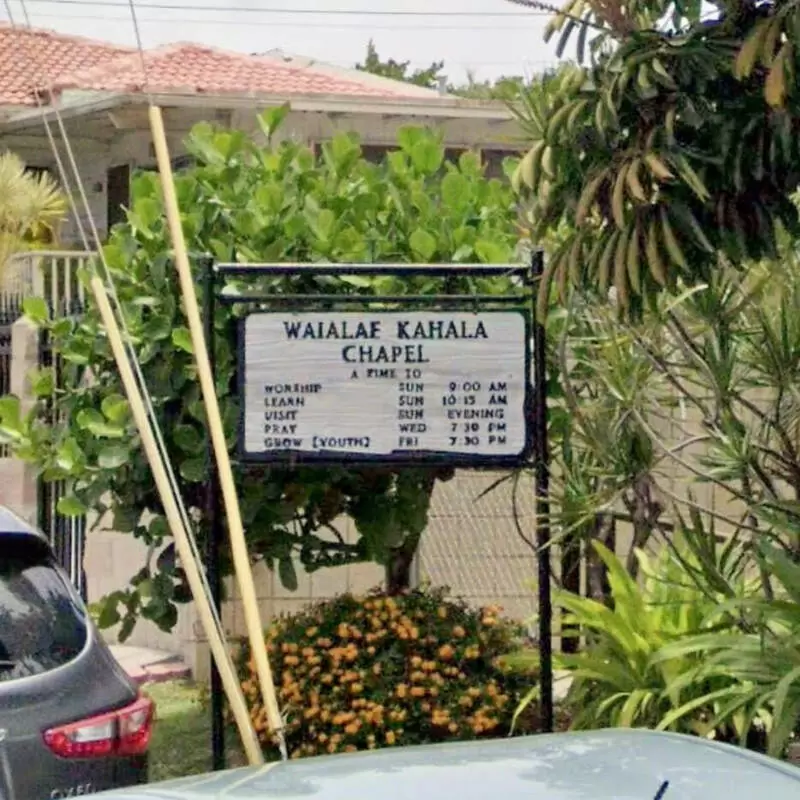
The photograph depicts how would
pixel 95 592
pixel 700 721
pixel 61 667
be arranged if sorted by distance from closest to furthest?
1. pixel 61 667
2. pixel 700 721
3. pixel 95 592

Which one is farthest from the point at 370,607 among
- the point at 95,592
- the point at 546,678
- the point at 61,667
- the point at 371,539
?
the point at 95,592

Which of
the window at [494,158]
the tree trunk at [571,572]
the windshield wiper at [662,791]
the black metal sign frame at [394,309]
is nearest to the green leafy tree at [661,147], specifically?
the black metal sign frame at [394,309]

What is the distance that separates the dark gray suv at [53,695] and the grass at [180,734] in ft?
8.51

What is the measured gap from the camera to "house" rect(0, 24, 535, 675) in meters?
9.88

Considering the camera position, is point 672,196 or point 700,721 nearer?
point 672,196

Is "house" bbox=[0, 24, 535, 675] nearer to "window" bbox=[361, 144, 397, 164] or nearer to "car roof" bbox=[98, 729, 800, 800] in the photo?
"window" bbox=[361, 144, 397, 164]

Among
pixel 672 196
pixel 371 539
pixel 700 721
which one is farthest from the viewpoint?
pixel 371 539

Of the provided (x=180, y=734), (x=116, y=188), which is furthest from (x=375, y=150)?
(x=180, y=734)

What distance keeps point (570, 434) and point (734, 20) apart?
2375mm

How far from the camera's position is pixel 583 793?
2.73 meters

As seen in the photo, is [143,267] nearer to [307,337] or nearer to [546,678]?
[307,337]

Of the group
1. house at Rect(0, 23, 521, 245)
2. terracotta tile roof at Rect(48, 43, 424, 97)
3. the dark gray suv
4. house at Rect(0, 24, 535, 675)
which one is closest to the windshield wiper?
the dark gray suv

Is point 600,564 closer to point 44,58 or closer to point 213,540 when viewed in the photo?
point 213,540

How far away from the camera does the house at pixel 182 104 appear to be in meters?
18.5
